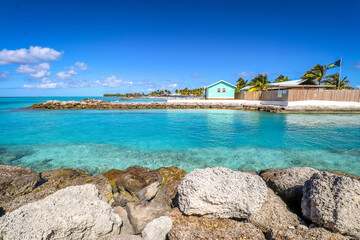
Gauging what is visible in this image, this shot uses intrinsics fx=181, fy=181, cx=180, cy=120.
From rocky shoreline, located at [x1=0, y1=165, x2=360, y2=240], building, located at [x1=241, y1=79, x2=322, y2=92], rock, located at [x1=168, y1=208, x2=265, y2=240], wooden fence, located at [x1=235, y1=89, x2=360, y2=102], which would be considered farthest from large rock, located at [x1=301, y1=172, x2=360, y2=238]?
building, located at [x1=241, y1=79, x2=322, y2=92]

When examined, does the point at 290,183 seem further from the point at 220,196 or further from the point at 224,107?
the point at 224,107

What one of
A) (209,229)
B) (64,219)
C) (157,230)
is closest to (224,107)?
(209,229)

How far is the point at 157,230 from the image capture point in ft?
10.2

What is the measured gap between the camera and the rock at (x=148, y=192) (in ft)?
15.6

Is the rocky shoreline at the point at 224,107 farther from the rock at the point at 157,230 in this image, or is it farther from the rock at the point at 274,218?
the rock at the point at 157,230

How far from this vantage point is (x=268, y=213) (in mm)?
3365

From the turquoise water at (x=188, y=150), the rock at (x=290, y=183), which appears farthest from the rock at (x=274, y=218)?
the turquoise water at (x=188, y=150)

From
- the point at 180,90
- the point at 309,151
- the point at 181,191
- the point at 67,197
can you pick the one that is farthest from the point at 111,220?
the point at 180,90

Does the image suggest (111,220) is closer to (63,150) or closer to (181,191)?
(181,191)

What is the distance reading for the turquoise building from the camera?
1540 inches

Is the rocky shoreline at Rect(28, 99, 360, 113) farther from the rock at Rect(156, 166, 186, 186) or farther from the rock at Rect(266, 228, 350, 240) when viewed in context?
the rock at Rect(266, 228, 350, 240)

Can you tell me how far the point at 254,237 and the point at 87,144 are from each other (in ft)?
37.4

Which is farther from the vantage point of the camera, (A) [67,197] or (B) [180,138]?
(B) [180,138]

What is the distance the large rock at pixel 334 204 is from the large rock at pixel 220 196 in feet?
2.56
